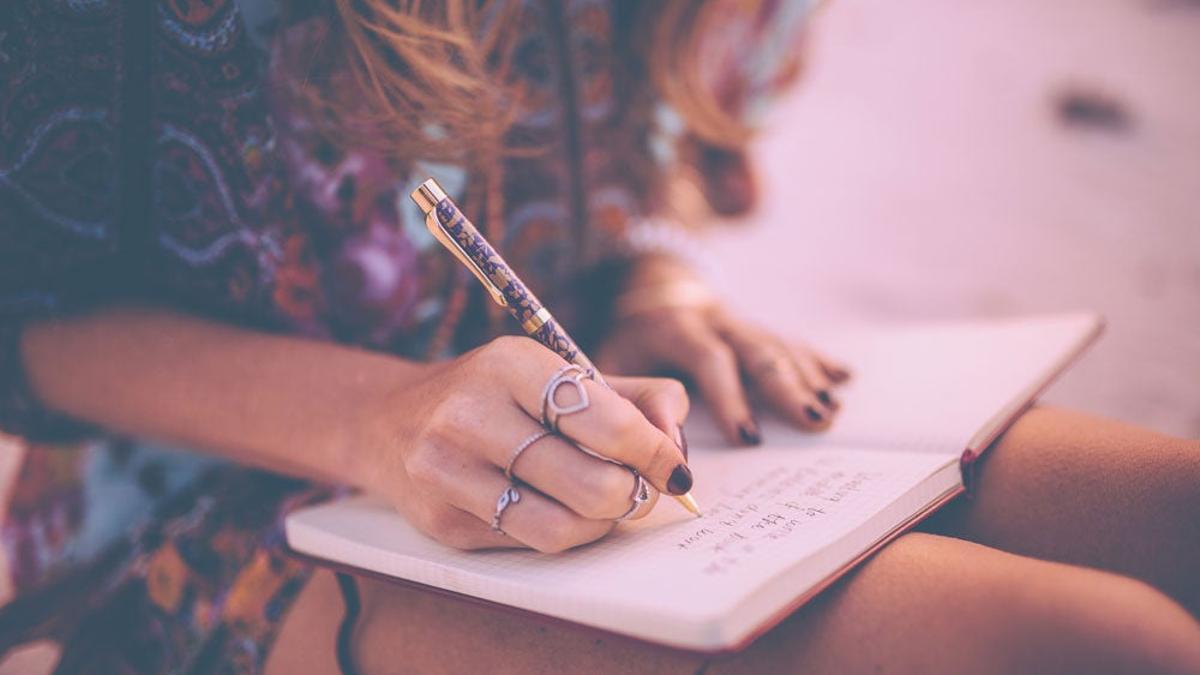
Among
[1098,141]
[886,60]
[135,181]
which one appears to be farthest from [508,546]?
[886,60]

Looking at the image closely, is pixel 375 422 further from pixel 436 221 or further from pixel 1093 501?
pixel 1093 501

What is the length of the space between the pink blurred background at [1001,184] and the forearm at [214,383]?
3.27 ft

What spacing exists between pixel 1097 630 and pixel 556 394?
28 centimetres

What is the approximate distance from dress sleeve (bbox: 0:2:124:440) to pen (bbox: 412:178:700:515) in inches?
11.1

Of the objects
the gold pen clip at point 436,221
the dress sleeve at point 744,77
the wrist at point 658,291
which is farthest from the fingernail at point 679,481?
the dress sleeve at point 744,77

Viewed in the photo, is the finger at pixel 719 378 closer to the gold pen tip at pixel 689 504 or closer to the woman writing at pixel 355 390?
the woman writing at pixel 355 390

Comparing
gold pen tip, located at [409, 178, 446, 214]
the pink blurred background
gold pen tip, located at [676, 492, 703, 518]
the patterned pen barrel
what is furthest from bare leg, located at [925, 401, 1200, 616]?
the pink blurred background

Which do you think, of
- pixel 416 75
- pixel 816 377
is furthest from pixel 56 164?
pixel 816 377

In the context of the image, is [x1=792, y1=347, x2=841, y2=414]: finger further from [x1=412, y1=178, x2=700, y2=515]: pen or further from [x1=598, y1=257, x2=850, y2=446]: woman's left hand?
[x1=412, y1=178, x2=700, y2=515]: pen

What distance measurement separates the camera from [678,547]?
1.41 feet

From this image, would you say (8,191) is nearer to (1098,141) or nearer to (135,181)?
(135,181)

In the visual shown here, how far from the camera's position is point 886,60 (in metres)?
2.21

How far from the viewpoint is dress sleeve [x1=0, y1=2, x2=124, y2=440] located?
1.68 ft

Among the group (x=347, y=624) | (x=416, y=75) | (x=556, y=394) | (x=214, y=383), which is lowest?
(x=347, y=624)
